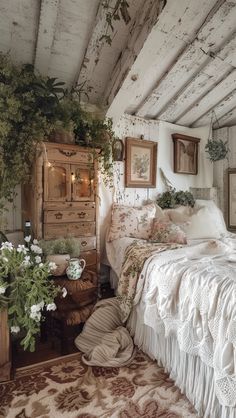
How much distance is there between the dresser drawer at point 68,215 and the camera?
6.85ft

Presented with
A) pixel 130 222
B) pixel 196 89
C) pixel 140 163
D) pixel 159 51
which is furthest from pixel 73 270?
pixel 196 89

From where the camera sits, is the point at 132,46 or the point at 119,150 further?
the point at 119,150

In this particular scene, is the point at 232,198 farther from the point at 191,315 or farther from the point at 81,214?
the point at 191,315

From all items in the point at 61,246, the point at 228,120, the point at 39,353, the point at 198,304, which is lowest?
the point at 39,353

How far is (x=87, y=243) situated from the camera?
2.29 metres

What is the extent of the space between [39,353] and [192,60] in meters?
2.69

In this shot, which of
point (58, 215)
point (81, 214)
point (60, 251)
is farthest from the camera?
point (81, 214)

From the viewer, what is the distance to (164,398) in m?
1.46

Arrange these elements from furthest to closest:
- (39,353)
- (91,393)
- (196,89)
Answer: (196,89)
(39,353)
(91,393)

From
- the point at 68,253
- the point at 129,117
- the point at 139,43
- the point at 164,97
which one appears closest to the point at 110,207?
the point at 68,253

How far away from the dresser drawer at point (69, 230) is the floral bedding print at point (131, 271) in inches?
17.4

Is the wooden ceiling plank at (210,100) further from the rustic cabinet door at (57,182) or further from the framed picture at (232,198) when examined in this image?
the rustic cabinet door at (57,182)

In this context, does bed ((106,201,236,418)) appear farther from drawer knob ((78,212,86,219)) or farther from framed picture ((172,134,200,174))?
framed picture ((172,134,200,174))

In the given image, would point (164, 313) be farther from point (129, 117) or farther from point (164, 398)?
point (129, 117)
